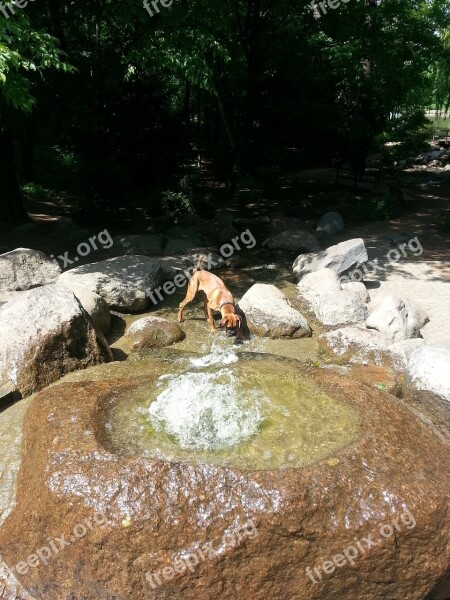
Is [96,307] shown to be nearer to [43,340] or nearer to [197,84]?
[43,340]

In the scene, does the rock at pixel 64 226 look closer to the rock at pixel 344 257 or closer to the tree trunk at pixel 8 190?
the tree trunk at pixel 8 190

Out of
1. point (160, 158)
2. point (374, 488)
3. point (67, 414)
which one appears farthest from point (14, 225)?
point (374, 488)

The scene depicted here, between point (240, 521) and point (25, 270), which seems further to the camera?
point (25, 270)

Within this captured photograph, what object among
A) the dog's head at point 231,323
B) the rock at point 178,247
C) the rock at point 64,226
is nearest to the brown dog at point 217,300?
the dog's head at point 231,323

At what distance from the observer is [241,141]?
18.5 m

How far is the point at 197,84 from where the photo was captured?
12.5 m

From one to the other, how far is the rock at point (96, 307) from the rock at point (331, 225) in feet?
26.5

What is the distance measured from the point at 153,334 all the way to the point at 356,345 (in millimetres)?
3228

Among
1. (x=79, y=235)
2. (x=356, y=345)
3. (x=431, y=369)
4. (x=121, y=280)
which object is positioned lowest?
(x=356, y=345)

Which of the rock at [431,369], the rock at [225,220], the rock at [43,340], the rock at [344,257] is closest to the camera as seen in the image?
the rock at [431,369]

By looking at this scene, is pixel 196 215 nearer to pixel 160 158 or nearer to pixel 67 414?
pixel 160 158

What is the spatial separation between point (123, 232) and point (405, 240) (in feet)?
26.9

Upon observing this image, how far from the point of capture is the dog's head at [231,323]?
785 cm

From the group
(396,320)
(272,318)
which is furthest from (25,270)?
(396,320)
